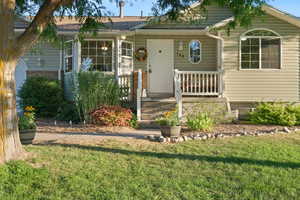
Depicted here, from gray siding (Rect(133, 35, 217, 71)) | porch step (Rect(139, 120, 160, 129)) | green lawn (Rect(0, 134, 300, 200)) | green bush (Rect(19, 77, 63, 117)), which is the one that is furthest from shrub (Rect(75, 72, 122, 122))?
green lawn (Rect(0, 134, 300, 200))

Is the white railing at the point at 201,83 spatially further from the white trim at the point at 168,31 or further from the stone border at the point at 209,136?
the stone border at the point at 209,136

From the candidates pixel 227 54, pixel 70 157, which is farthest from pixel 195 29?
pixel 70 157

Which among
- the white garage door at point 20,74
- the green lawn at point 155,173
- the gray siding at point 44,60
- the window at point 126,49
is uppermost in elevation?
the window at point 126,49

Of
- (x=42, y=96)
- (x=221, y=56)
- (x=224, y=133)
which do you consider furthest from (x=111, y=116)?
(x=221, y=56)

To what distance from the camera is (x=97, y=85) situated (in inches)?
408

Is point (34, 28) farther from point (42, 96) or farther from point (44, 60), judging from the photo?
point (44, 60)

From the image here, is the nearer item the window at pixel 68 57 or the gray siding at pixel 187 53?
the window at pixel 68 57

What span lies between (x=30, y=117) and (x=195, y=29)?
7766mm

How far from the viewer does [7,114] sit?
16.5 feet

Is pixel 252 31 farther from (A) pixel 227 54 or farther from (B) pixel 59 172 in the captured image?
(B) pixel 59 172

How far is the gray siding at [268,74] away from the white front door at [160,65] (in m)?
2.56

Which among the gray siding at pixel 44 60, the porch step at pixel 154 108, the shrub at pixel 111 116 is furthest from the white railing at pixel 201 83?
the gray siding at pixel 44 60

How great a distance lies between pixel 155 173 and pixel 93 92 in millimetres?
6106

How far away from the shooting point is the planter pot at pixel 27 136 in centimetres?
681
